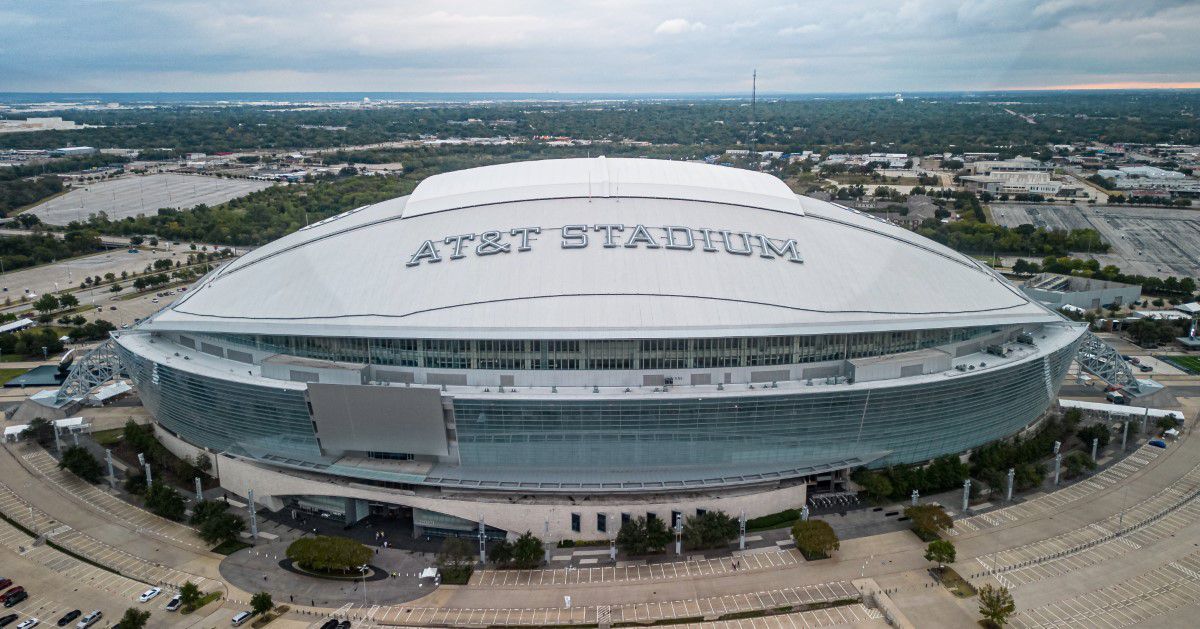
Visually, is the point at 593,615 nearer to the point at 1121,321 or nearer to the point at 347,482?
the point at 347,482

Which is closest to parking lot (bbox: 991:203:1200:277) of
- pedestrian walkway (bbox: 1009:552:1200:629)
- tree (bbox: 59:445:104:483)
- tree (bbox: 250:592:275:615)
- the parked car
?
pedestrian walkway (bbox: 1009:552:1200:629)

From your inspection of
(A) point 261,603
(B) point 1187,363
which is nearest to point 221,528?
(A) point 261,603

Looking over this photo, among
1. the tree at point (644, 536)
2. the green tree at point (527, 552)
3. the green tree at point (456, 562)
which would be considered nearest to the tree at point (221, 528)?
the green tree at point (456, 562)

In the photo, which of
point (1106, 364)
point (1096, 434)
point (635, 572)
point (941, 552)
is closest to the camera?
point (941, 552)

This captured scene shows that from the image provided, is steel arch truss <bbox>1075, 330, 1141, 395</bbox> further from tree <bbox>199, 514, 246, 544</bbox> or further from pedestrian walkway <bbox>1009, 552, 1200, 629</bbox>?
tree <bbox>199, 514, 246, 544</bbox>

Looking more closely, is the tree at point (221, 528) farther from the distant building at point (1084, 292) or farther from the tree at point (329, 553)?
the distant building at point (1084, 292)

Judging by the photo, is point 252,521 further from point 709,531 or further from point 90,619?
point 709,531
